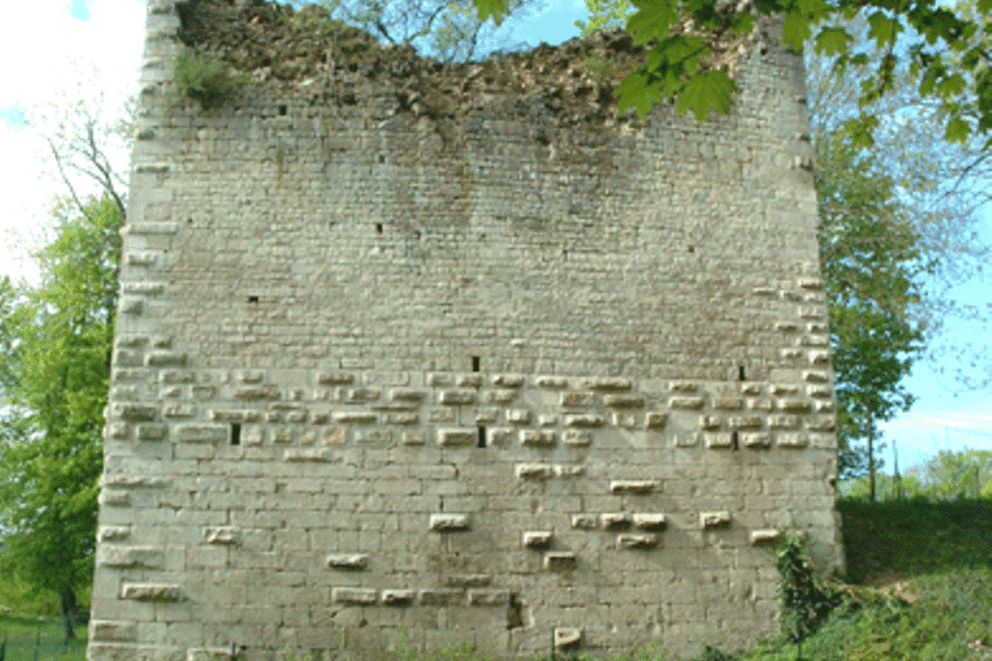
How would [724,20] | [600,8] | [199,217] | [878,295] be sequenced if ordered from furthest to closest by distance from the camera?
[600,8]
[878,295]
[199,217]
[724,20]

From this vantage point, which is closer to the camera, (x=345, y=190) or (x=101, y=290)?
(x=345, y=190)

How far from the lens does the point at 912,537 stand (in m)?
9.20

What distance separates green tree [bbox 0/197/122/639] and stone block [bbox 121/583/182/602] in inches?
331

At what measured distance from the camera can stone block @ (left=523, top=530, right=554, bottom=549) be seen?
7680mm

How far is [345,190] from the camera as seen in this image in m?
8.44

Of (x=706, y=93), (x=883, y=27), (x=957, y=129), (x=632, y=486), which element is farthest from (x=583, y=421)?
(x=706, y=93)

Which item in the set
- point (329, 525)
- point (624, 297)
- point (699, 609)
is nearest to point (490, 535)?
point (329, 525)

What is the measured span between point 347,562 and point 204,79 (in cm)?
487

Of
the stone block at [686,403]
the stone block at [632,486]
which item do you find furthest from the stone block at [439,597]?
the stone block at [686,403]

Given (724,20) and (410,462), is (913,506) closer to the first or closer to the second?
(410,462)

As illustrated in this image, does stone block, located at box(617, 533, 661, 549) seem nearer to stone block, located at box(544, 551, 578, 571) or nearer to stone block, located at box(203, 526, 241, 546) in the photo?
stone block, located at box(544, 551, 578, 571)

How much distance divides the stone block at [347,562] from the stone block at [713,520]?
122 inches

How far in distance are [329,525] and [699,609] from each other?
3.42 metres

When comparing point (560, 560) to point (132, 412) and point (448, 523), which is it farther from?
point (132, 412)
